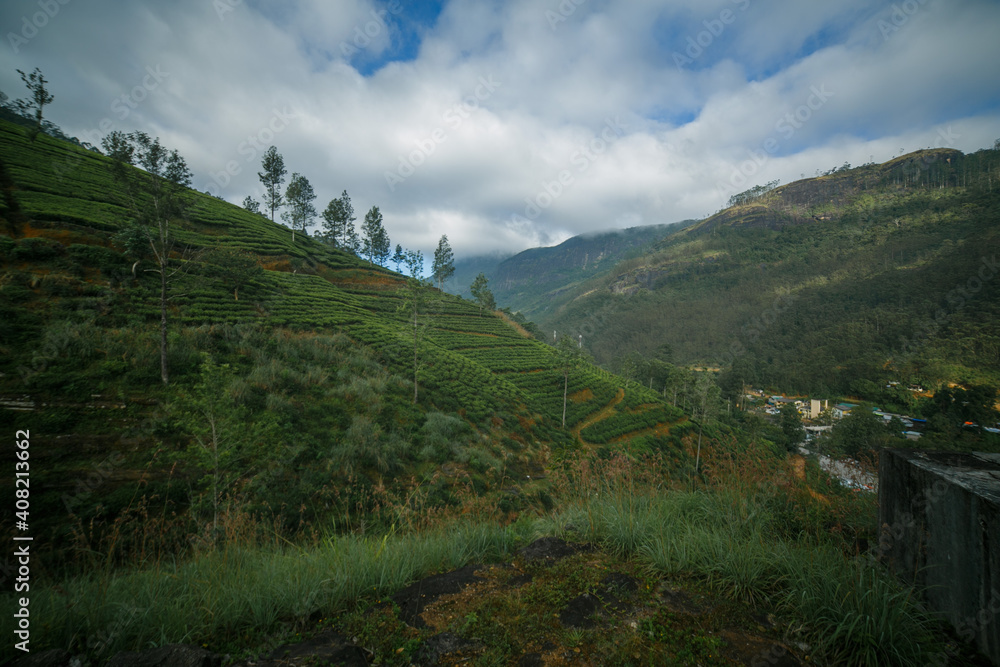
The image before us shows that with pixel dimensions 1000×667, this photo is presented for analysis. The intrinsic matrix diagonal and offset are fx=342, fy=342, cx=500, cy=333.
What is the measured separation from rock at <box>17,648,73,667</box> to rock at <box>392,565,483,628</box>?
1.80 metres

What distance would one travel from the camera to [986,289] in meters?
75.9

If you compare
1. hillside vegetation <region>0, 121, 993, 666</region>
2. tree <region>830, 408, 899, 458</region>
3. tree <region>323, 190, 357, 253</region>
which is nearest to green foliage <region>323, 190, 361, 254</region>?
tree <region>323, 190, 357, 253</region>

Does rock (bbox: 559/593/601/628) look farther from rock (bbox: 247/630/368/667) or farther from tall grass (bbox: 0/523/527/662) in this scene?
rock (bbox: 247/630/368/667)

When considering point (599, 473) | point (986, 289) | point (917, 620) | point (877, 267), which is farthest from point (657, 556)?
point (877, 267)

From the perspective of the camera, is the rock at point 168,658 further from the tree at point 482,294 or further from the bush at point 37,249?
the tree at point 482,294

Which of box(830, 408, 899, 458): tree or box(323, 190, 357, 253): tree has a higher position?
box(323, 190, 357, 253): tree

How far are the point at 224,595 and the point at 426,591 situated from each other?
144cm

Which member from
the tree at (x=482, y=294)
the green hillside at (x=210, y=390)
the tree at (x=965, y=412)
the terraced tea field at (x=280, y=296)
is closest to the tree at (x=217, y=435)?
the green hillside at (x=210, y=390)

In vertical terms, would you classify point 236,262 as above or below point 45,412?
above

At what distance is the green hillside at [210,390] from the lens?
7531 mm

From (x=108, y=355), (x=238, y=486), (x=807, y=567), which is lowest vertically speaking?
(x=238, y=486)

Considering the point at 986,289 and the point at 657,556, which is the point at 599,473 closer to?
the point at 657,556

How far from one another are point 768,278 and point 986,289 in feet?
230

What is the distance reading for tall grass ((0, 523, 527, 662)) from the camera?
2.18m
